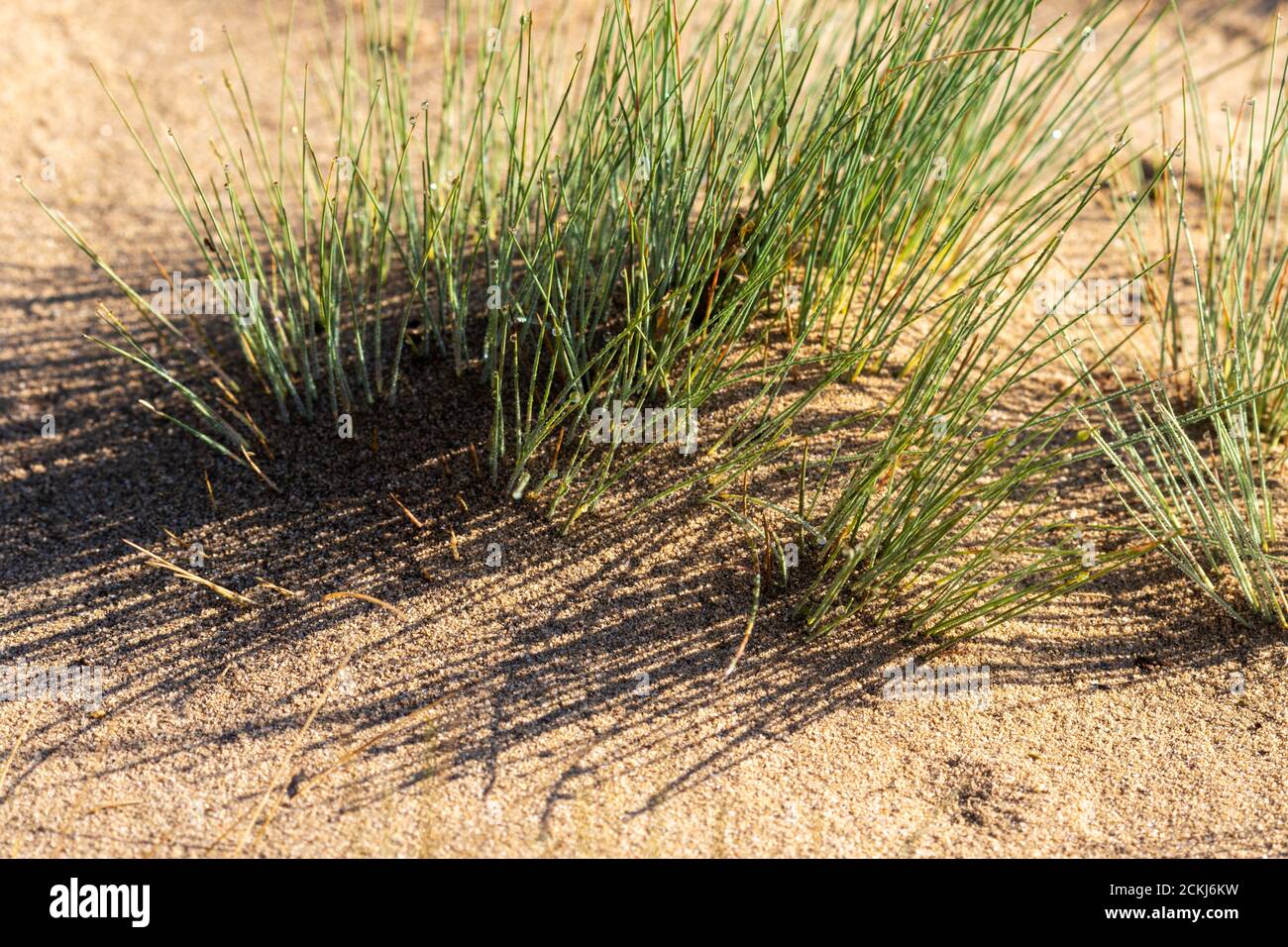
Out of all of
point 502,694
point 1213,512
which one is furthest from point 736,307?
point 1213,512

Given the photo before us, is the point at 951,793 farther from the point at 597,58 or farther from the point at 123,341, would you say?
the point at 123,341

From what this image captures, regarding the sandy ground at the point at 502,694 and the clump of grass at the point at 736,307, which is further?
the clump of grass at the point at 736,307

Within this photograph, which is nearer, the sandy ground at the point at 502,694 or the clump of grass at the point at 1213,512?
the sandy ground at the point at 502,694

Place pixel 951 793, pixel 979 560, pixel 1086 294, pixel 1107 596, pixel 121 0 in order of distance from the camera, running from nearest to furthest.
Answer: pixel 951 793, pixel 979 560, pixel 1107 596, pixel 1086 294, pixel 121 0

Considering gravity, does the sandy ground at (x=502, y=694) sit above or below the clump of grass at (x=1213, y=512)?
below

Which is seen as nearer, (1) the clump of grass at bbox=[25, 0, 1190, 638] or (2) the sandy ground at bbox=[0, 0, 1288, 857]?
(2) the sandy ground at bbox=[0, 0, 1288, 857]

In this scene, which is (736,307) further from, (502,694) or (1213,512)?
(1213,512)

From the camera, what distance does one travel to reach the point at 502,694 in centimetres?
177

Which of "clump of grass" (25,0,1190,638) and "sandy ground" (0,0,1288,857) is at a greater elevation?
"clump of grass" (25,0,1190,638)

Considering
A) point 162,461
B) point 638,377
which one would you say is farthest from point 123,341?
point 638,377

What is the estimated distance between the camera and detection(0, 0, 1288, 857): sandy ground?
1619 millimetres

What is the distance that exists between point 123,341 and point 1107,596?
1.90m

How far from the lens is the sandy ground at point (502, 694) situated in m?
1.62

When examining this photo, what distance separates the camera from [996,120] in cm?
220
